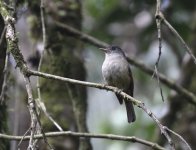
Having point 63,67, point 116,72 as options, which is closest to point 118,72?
point 116,72

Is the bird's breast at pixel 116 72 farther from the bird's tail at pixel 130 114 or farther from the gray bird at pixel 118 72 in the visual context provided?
the bird's tail at pixel 130 114

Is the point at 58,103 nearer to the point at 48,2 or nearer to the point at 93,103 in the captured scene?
the point at 48,2

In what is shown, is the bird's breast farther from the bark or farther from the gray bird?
the bark

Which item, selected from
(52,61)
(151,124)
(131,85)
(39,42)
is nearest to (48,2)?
(39,42)

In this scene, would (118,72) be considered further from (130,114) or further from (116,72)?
(130,114)

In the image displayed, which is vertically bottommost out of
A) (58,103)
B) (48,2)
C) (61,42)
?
(58,103)

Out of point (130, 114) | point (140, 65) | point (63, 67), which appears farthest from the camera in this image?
point (140, 65)

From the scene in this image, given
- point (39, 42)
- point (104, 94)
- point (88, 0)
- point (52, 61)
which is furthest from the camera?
point (104, 94)

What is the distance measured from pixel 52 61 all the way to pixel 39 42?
19.2 inches

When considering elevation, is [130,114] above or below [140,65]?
below

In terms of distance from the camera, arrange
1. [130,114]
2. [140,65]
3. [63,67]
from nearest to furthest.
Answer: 1. [63,67]
2. [130,114]
3. [140,65]

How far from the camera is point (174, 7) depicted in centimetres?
Answer: 821

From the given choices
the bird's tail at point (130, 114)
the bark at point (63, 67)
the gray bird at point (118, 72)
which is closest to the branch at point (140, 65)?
the bark at point (63, 67)

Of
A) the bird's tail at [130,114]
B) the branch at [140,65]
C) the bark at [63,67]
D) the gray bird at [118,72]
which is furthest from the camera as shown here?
the branch at [140,65]
